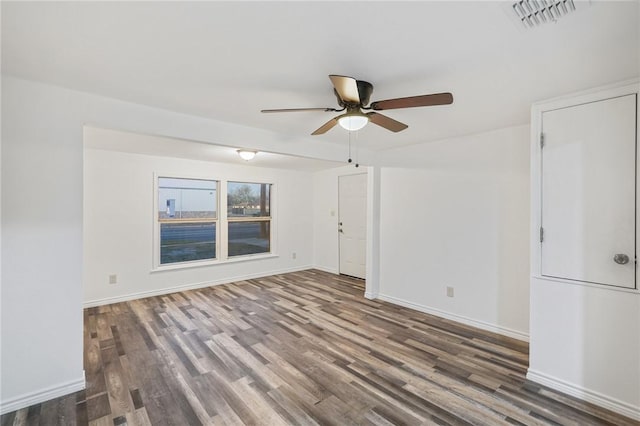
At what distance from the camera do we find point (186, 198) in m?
5.24

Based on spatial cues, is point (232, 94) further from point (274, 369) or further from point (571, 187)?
point (571, 187)

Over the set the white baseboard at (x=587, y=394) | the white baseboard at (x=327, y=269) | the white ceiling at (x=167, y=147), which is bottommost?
the white baseboard at (x=587, y=394)

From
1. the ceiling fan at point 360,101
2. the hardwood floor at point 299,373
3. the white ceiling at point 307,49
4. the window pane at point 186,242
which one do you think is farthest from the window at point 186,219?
the ceiling fan at point 360,101

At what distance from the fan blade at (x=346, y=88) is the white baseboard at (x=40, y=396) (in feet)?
9.55

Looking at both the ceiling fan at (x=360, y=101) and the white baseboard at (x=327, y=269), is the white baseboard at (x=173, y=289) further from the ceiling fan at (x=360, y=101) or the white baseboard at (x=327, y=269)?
the ceiling fan at (x=360, y=101)

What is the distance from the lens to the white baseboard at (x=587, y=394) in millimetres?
2002

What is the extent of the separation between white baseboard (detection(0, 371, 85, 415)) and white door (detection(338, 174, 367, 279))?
177 inches

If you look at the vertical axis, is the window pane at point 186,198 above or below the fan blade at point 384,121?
below

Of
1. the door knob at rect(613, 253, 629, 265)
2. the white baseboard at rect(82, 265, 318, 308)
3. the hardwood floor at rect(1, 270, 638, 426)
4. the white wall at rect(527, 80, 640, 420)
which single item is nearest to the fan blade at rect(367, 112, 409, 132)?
the white wall at rect(527, 80, 640, 420)

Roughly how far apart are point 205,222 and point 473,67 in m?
4.88

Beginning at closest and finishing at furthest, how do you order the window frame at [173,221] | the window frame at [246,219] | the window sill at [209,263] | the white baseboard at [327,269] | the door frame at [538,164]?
the door frame at [538,164], the window frame at [173,221], the window sill at [209,263], the window frame at [246,219], the white baseboard at [327,269]

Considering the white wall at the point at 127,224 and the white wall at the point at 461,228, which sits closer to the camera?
the white wall at the point at 461,228

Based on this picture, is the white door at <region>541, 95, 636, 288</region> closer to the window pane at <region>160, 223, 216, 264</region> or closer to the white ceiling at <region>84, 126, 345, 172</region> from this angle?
the white ceiling at <region>84, 126, 345, 172</region>

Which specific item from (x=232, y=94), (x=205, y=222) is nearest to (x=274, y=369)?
(x=232, y=94)
